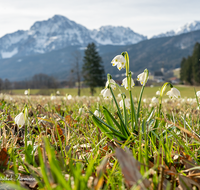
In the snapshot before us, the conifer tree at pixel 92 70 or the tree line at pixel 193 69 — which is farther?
the tree line at pixel 193 69

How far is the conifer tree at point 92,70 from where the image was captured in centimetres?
4547

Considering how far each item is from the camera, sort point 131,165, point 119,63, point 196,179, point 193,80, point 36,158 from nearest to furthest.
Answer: point 131,165
point 196,179
point 36,158
point 119,63
point 193,80

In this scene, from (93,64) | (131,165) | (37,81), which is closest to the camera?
(131,165)

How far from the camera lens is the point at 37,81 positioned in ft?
358

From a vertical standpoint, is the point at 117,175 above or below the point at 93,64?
below

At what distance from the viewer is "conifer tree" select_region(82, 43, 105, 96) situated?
45.5 metres

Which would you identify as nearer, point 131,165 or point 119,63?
point 131,165

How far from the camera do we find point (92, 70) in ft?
150

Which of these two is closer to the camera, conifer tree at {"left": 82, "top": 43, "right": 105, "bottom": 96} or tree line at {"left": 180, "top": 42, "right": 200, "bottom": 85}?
conifer tree at {"left": 82, "top": 43, "right": 105, "bottom": 96}

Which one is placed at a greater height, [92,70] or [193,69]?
[193,69]

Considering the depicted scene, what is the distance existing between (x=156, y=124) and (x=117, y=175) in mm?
745

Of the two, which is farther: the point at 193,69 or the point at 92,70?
the point at 193,69

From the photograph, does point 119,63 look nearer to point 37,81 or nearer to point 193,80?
point 193,80

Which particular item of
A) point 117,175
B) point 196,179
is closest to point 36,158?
point 117,175
